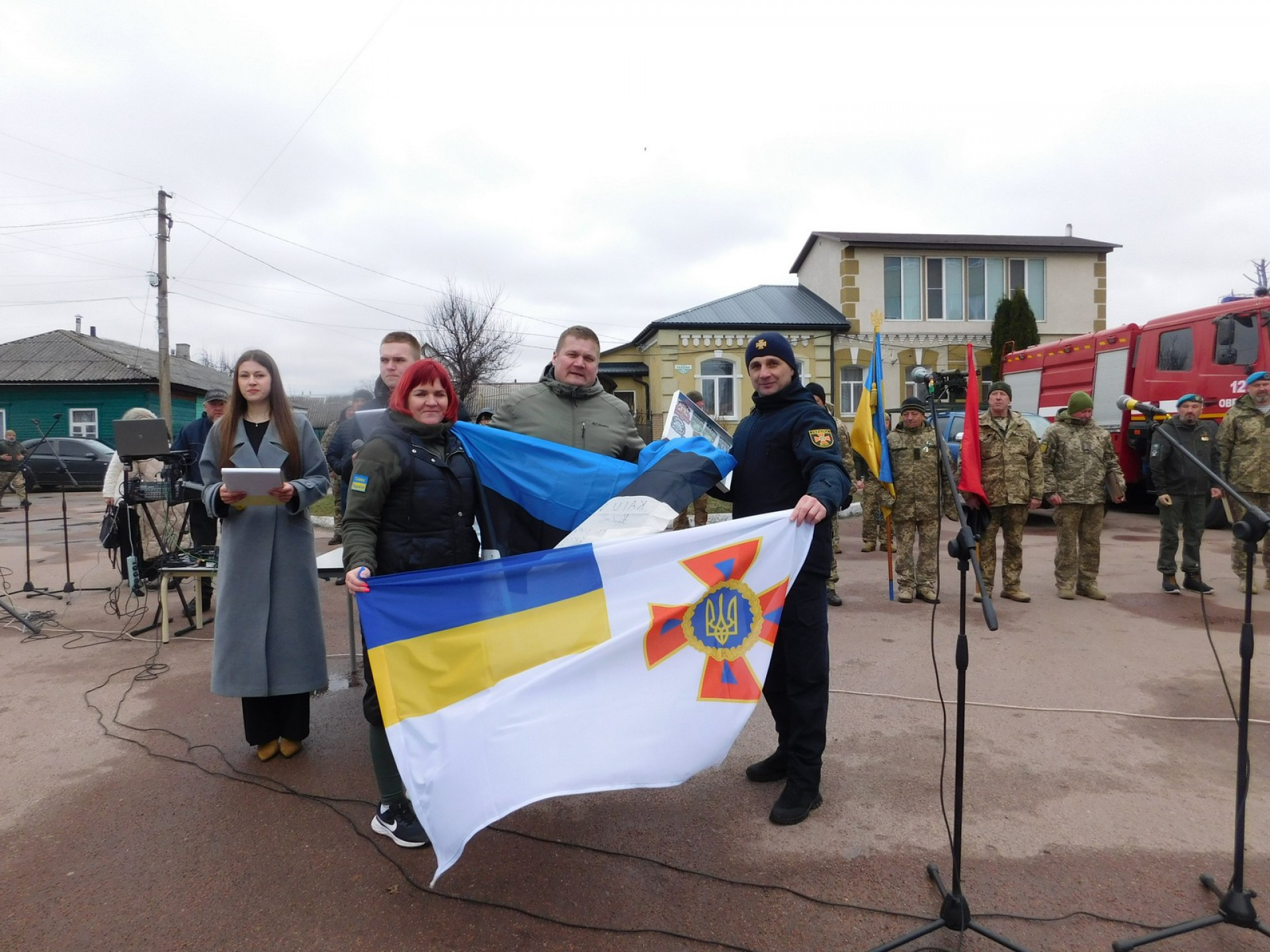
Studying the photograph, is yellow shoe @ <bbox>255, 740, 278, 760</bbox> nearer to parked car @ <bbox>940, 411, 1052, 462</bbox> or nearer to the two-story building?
parked car @ <bbox>940, 411, 1052, 462</bbox>

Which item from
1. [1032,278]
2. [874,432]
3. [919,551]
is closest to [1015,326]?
[1032,278]

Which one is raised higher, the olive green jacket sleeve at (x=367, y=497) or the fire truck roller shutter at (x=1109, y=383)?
the fire truck roller shutter at (x=1109, y=383)

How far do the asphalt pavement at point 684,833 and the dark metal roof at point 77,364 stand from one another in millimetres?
30658

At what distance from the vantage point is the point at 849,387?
25109 millimetres

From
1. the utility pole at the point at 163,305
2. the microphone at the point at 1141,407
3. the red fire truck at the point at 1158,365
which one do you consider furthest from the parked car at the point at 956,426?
the utility pole at the point at 163,305

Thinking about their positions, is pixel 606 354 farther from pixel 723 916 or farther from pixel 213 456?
pixel 723 916

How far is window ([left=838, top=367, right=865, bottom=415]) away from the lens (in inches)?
981

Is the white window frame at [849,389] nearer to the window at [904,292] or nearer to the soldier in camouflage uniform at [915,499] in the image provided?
the window at [904,292]

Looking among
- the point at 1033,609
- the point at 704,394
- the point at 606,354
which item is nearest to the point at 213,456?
the point at 1033,609

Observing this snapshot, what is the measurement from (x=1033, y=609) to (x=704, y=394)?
17509mm

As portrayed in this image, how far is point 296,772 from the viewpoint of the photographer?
3861 mm

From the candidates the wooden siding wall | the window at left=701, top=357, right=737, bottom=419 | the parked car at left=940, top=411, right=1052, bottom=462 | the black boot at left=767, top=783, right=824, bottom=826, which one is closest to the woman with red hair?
the black boot at left=767, top=783, right=824, bottom=826

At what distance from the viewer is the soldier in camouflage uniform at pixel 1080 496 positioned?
7.47m

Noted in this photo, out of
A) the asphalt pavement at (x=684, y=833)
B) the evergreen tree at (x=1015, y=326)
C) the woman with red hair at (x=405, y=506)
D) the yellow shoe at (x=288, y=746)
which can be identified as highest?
the evergreen tree at (x=1015, y=326)
